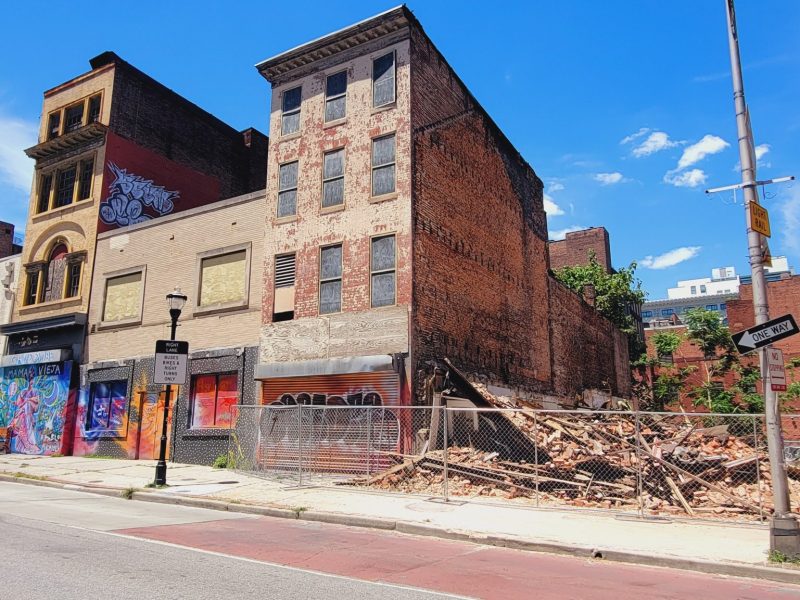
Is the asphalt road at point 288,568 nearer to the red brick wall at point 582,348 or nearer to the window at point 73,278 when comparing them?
the window at point 73,278

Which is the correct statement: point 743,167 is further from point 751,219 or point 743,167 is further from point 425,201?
point 425,201

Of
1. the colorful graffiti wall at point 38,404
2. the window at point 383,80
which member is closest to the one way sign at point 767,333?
the window at point 383,80

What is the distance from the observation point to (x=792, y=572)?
757 centimetres

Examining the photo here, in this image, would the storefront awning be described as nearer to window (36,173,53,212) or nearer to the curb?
the curb

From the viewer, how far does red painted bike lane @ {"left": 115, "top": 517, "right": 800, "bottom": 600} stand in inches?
273

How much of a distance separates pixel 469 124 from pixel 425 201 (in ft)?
17.8

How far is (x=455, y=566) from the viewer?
26.4 ft

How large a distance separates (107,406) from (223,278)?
7020mm

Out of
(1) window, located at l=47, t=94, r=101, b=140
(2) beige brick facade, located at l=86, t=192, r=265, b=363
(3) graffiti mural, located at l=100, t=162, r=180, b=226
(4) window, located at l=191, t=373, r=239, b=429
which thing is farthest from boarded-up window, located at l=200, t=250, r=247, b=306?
(1) window, located at l=47, t=94, r=101, b=140

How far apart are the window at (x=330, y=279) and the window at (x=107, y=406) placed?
915 cm

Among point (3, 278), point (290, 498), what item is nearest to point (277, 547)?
point (290, 498)

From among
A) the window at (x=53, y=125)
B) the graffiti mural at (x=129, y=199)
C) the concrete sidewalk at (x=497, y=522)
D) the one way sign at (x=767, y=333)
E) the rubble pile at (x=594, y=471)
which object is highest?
the window at (x=53, y=125)

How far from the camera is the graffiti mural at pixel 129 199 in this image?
85.1ft

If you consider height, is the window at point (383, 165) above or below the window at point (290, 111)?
below
